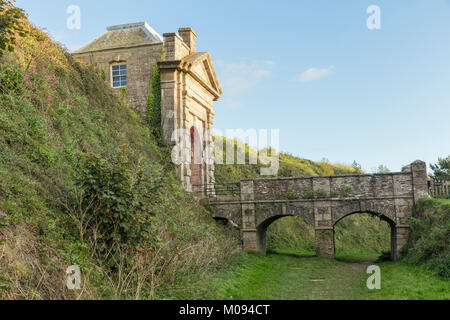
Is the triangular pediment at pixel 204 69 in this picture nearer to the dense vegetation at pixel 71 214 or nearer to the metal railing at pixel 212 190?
the metal railing at pixel 212 190

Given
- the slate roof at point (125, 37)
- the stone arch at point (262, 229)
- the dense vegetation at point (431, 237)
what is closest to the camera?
the dense vegetation at point (431, 237)

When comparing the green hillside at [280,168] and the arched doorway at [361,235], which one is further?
the green hillside at [280,168]

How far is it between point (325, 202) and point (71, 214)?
13.0m

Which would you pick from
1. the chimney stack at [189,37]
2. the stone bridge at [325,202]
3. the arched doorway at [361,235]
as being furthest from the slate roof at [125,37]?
the arched doorway at [361,235]

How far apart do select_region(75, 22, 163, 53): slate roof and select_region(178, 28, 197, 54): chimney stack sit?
4.61ft

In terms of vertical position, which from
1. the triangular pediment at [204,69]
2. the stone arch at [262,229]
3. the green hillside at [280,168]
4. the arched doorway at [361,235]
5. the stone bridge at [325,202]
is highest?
the triangular pediment at [204,69]

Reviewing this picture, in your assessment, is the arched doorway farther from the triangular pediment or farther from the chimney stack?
the chimney stack

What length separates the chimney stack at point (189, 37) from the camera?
2475 cm

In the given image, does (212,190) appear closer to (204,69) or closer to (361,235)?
(204,69)

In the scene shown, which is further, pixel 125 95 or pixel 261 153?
pixel 261 153
